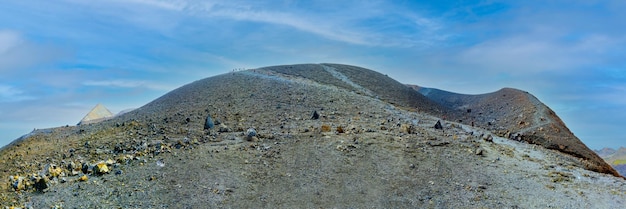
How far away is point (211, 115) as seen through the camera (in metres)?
14.6

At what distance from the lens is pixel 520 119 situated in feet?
65.4

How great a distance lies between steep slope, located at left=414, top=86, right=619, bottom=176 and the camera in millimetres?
15414

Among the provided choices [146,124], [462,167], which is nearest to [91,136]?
[146,124]

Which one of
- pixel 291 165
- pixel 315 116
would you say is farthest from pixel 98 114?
pixel 291 165

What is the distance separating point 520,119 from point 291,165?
13.9 metres

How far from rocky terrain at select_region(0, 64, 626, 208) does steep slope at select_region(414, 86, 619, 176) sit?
0.59 ft

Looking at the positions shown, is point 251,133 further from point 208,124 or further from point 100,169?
point 100,169

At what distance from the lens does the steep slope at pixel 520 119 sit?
1541 centimetres

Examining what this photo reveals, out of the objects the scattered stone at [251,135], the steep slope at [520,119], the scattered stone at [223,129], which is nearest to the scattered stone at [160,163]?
the scattered stone at [251,135]

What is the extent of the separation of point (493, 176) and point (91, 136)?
11.4 meters

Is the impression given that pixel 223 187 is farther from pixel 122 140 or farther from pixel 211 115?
pixel 211 115

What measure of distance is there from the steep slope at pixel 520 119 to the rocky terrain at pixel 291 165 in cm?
18

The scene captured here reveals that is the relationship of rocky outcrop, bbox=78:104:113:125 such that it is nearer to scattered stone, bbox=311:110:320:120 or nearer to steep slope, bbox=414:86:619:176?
scattered stone, bbox=311:110:320:120

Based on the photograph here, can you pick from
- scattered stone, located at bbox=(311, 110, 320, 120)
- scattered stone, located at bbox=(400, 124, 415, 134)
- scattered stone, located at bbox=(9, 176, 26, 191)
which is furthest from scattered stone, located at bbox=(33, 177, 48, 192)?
scattered stone, located at bbox=(400, 124, 415, 134)
